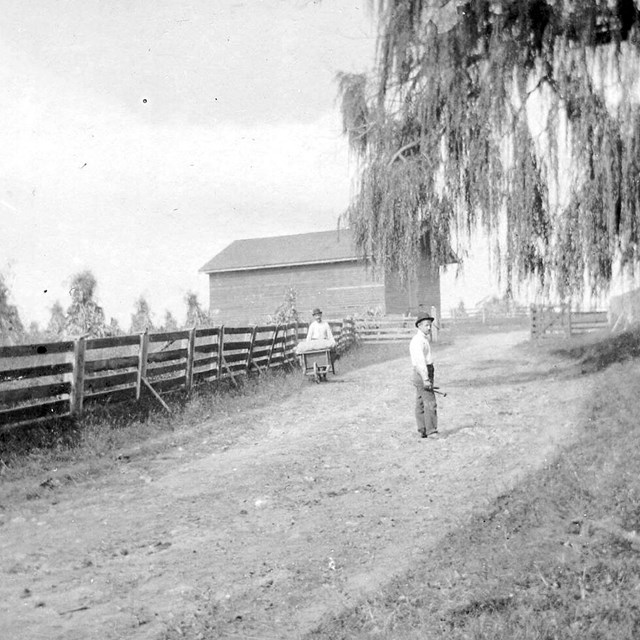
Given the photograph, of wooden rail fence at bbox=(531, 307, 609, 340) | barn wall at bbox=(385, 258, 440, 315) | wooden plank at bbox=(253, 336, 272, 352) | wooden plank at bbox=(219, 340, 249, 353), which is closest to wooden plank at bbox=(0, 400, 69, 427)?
wooden plank at bbox=(219, 340, 249, 353)

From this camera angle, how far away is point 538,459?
7848 millimetres

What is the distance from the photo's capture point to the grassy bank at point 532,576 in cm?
387

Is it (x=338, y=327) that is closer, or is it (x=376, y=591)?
(x=376, y=591)

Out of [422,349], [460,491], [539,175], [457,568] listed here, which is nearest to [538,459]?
[460,491]

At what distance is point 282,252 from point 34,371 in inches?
1315

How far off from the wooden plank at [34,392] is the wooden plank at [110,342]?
75cm

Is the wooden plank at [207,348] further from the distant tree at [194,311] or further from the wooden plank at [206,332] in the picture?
the distant tree at [194,311]

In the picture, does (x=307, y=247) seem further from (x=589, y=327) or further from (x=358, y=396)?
(x=358, y=396)

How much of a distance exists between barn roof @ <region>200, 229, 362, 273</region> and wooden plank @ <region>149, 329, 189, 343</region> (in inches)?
1005

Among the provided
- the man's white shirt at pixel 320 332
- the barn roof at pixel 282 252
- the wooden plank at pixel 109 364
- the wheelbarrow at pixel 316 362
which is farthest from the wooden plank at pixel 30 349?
the barn roof at pixel 282 252

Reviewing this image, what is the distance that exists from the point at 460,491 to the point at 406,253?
6.90m

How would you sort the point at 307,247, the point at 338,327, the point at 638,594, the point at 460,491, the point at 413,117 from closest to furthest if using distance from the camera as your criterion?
the point at 638,594, the point at 460,491, the point at 413,117, the point at 338,327, the point at 307,247

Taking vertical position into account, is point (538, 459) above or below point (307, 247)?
below

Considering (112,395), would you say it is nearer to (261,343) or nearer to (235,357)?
(235,357)
